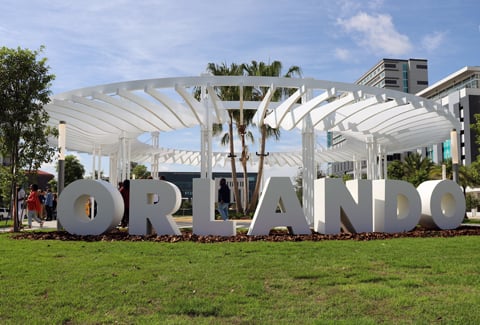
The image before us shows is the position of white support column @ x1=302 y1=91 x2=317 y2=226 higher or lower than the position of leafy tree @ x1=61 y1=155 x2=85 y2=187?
lower

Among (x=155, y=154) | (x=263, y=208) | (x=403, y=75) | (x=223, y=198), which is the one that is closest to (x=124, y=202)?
(x=223, y=198)

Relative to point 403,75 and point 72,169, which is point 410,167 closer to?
point 72,169

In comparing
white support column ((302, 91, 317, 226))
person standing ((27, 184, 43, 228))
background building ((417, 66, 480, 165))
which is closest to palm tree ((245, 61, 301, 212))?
white support column ((302, 91, 317, 226))

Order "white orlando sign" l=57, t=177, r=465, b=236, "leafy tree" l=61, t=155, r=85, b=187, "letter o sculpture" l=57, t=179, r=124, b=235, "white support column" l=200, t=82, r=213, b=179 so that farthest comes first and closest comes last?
"leafy tree" l=61, t=155, r=85, b=187 < "white support column" l=200, t=82, r=213, b=179 < "letter o sculpture" l=57, t=179, r=124, b=235 < "white orlando sign" l=57, t=177, r=465, b=236

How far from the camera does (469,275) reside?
607 cm

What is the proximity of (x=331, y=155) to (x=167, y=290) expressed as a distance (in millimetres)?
26832

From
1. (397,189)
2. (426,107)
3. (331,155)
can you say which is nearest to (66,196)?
(397,189)

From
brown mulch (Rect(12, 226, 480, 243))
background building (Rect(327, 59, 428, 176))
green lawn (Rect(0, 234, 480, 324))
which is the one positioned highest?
background building (Rect(327, 59, 428, 176))

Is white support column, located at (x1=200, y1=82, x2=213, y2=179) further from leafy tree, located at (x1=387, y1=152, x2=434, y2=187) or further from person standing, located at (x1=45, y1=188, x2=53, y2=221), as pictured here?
leafy tree, located at (x1=387, y1=152, x2=434, y2=187)

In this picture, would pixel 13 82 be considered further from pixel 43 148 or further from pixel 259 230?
pixel 259 230

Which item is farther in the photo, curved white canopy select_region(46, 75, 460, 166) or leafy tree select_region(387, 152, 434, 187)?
leafy tree select_region(387, 152, 434, 187)

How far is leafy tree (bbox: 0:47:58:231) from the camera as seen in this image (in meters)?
13.2

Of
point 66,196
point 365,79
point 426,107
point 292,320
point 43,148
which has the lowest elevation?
point 292,320

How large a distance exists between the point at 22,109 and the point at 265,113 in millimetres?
7949
